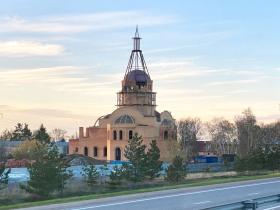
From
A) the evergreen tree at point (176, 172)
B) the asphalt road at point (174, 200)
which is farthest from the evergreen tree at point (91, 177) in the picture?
the asphalt road at point (174, 200)

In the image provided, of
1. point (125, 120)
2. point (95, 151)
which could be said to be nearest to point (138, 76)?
point (125, 120)

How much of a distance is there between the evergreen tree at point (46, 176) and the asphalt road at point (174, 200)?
25.5 feet

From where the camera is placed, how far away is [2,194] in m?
38.2

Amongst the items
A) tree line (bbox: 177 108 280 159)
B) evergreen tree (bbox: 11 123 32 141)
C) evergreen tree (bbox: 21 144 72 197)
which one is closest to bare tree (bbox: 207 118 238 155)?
tree line (bbox: 177 108 280 159)

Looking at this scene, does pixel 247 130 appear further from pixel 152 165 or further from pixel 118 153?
pixel 152 165

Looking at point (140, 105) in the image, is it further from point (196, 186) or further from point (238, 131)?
point (196, 186)

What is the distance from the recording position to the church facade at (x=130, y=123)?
12419cm

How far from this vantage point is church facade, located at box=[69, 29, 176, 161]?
12419 centimetres

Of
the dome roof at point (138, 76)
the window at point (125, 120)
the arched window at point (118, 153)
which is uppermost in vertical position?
the dome roof at point (138, 76)

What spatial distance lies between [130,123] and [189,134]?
1550 centimetres

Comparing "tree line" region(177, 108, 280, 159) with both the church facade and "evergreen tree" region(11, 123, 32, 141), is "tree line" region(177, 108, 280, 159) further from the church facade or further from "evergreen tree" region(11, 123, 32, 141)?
"evergreen tree" region(11, 123, 32, 141)

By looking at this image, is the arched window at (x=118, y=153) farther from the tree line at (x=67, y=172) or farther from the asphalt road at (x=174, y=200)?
the asphalt road at (x=174, y=200)

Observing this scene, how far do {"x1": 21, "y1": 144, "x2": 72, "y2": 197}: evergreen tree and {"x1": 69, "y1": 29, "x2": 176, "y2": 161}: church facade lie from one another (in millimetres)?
80114

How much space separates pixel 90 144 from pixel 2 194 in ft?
308
